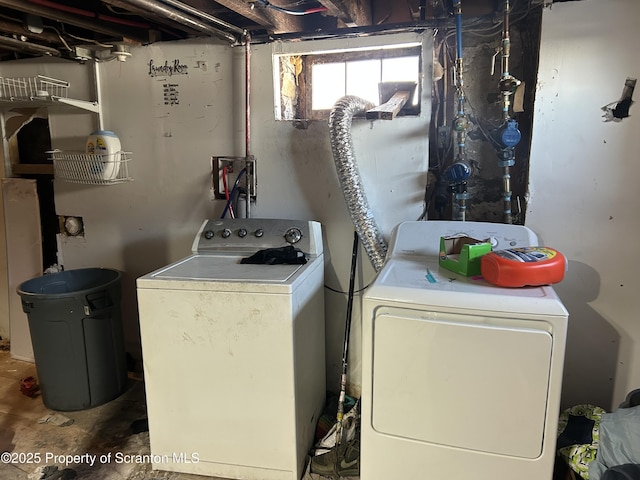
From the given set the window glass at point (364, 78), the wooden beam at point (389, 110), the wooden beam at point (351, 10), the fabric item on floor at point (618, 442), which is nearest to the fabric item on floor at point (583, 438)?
the fabric item on floor at point (618, 442)

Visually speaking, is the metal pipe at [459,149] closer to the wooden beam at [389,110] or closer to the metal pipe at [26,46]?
the wooden beam at [389,110]

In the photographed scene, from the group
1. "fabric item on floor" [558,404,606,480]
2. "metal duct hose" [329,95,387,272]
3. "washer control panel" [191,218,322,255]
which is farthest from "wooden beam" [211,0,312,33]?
"fabric item on floor" [558,404,606,480]

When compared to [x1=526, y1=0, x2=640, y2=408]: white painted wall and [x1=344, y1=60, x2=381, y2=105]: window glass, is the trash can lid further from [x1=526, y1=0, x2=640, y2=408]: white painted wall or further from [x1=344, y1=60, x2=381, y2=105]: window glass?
[x1=526, y1=0, x2=640, y2=408]: white painted wall

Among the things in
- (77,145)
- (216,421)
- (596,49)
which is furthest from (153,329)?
(596,49)

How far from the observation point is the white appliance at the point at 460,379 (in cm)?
124

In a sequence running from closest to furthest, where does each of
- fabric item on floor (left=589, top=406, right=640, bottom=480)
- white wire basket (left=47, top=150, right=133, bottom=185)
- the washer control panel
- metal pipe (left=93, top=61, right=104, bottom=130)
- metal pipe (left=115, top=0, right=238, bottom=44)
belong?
fabric item on floor (left=589, top=406, right=640, bottom=480) < metal pipe (left=115, top=0, right=238, bottom=44) < the washer control panel < white wire basket (left=47, top=150, right=133, bottom=185) < metal pipe (left=93, top=61, right=104, bottom=130)

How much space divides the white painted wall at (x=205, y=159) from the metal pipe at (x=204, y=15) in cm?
15

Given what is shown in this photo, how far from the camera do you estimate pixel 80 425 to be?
→ 2213mm

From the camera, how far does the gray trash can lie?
222 cm

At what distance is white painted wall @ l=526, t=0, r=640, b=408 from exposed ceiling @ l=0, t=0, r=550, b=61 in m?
0.42

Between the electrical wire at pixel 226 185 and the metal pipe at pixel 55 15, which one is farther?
the electrical wire at pixel 226 185

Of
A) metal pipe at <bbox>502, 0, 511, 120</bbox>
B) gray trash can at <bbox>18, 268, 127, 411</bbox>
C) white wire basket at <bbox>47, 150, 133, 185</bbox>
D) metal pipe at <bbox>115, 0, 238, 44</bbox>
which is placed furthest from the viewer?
white wire basket at <bbox>47, 150, 133, 185</bbox>

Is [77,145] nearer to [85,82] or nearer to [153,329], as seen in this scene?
[85,82]

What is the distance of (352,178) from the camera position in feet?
6.47
